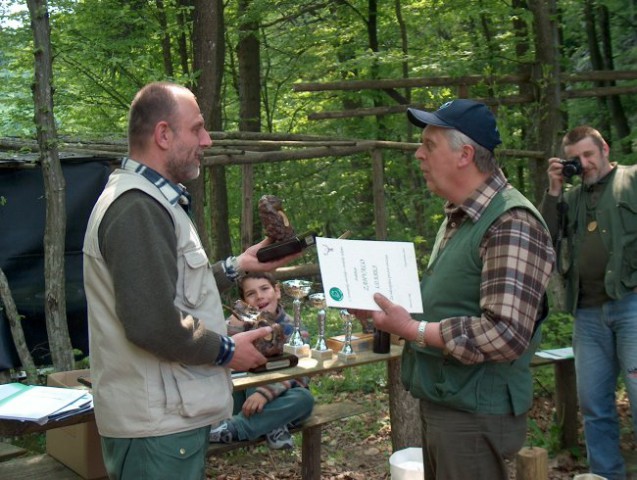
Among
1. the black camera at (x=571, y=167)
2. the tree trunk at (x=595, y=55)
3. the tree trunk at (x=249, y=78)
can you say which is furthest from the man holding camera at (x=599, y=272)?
the tree trunk at (x=249, y=78)

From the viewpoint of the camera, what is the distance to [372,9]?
12430 millimetres

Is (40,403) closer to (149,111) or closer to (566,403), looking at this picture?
(149,111)

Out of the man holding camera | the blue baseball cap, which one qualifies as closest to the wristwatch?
the blue baseball cap

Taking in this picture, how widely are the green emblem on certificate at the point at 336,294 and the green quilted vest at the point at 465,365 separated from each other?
317 millimetres

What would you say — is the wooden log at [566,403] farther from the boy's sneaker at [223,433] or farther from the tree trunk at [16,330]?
the tree trunk at [16,330]

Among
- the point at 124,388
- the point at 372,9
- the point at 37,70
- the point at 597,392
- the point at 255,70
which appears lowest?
the point at 597,392

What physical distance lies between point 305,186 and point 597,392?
9421 millimetres

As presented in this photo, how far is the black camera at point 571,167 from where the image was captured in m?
4.68

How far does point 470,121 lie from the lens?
8.56ft

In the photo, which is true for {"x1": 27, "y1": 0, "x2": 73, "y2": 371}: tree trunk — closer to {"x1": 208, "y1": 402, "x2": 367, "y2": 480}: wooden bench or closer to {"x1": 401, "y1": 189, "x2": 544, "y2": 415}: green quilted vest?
{"x1": 208, "y1": 402, "x2": 367, "y2": 480}: wooden bench

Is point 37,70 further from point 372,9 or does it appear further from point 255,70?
point 372,9

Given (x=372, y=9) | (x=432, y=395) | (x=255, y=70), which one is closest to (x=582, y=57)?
(x=372, y=9)

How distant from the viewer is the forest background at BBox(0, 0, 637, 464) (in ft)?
27.7

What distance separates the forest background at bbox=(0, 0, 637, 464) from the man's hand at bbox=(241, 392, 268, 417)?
2943 millimetres
